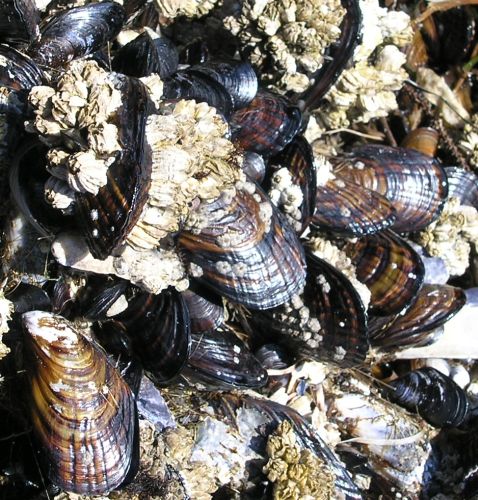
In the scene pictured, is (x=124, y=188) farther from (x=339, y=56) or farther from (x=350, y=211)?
(x=339, y=56)

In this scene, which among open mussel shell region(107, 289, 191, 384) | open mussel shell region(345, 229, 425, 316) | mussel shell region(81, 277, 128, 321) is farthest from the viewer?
open mussel shell region(345, 229, 425, 316)

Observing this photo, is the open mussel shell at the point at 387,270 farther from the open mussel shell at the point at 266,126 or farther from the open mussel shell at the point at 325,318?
the open mussel shell at the point at 266,126

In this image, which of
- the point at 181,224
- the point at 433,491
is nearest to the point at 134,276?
the point at 181,224

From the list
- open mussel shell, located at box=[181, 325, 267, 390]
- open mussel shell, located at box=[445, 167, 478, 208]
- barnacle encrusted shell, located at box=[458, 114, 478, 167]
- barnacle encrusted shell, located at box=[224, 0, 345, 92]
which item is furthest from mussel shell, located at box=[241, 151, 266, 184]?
barnacle encrusted shell, located at box=[458, 114, 478, 167]

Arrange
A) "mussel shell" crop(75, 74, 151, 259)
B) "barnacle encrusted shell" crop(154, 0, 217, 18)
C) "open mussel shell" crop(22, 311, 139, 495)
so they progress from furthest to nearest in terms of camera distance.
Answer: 1. "barnacle encrusted shell" crop(154, 0, 217, 18)
2. "open mussel shell" crop(22, 311, 139, 495)
3. "mussel shell" crop(75, 74, 151, 259)

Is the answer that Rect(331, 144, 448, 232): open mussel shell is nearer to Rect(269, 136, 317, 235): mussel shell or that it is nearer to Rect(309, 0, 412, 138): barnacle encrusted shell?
Rect(309, 0, 412, 138): barnacle encrusted shell
